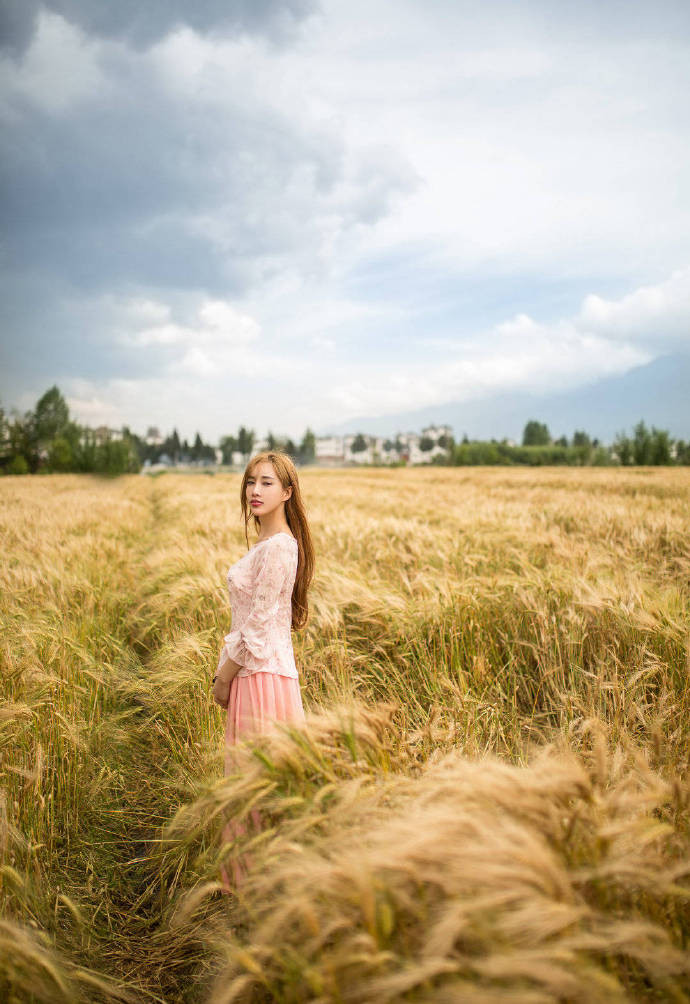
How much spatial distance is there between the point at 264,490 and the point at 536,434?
13373cm

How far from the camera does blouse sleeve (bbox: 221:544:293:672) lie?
2.39 metres

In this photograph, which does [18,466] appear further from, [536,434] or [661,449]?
[536,434]

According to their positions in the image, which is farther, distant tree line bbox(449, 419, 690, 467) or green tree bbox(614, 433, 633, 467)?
green tree bbox(614, 433, 633, 467)

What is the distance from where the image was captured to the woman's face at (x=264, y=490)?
2.66 m

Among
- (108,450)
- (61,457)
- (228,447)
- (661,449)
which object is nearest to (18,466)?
(61,457)

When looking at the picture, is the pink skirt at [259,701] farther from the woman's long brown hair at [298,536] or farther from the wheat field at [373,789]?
the woman's long brown hair at [298,536]

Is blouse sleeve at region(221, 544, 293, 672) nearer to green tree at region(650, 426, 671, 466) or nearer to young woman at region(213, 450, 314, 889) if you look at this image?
young woman at region(213, 450, 314, 889)

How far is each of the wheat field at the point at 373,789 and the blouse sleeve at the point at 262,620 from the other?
57 cm

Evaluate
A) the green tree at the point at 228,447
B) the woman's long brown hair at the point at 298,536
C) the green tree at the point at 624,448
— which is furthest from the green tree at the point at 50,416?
the woman's long brown hair at the point at 298,536

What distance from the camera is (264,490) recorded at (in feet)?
8.76

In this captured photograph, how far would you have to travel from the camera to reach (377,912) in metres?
0.97

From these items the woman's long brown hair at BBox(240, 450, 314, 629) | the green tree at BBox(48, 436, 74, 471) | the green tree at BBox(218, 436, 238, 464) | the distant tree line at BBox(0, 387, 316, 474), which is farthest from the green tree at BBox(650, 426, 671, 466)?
the green tree at BBox(218, 436, 238, 464)

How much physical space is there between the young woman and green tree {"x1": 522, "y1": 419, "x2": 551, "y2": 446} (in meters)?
131

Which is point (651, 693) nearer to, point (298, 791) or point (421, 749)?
point (421, 749)
